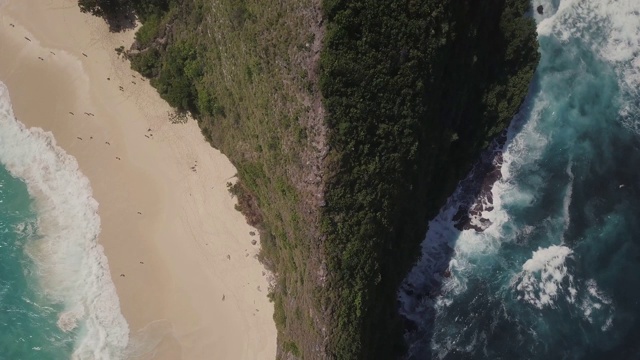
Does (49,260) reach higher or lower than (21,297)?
higher

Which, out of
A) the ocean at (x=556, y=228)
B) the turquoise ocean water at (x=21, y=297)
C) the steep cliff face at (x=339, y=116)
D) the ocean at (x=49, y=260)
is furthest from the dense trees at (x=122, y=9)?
the ocean at (x=556, y=228)

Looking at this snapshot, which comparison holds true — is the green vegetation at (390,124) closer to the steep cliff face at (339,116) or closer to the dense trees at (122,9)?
the steep cliff face at (339,116)

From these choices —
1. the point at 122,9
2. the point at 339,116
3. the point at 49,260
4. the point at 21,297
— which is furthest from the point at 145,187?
the point at 339,116

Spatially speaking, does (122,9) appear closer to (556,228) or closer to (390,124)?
(390,124)

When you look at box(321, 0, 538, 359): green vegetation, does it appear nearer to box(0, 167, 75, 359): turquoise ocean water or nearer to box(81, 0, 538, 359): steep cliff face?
box(81, 0, 538, 359): steep cliff face

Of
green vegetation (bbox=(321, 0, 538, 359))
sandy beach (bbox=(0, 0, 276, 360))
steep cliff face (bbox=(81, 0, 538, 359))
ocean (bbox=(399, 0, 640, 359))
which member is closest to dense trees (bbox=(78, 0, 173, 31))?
steep cliff face (bbox=(81, 0, 538, 359))
